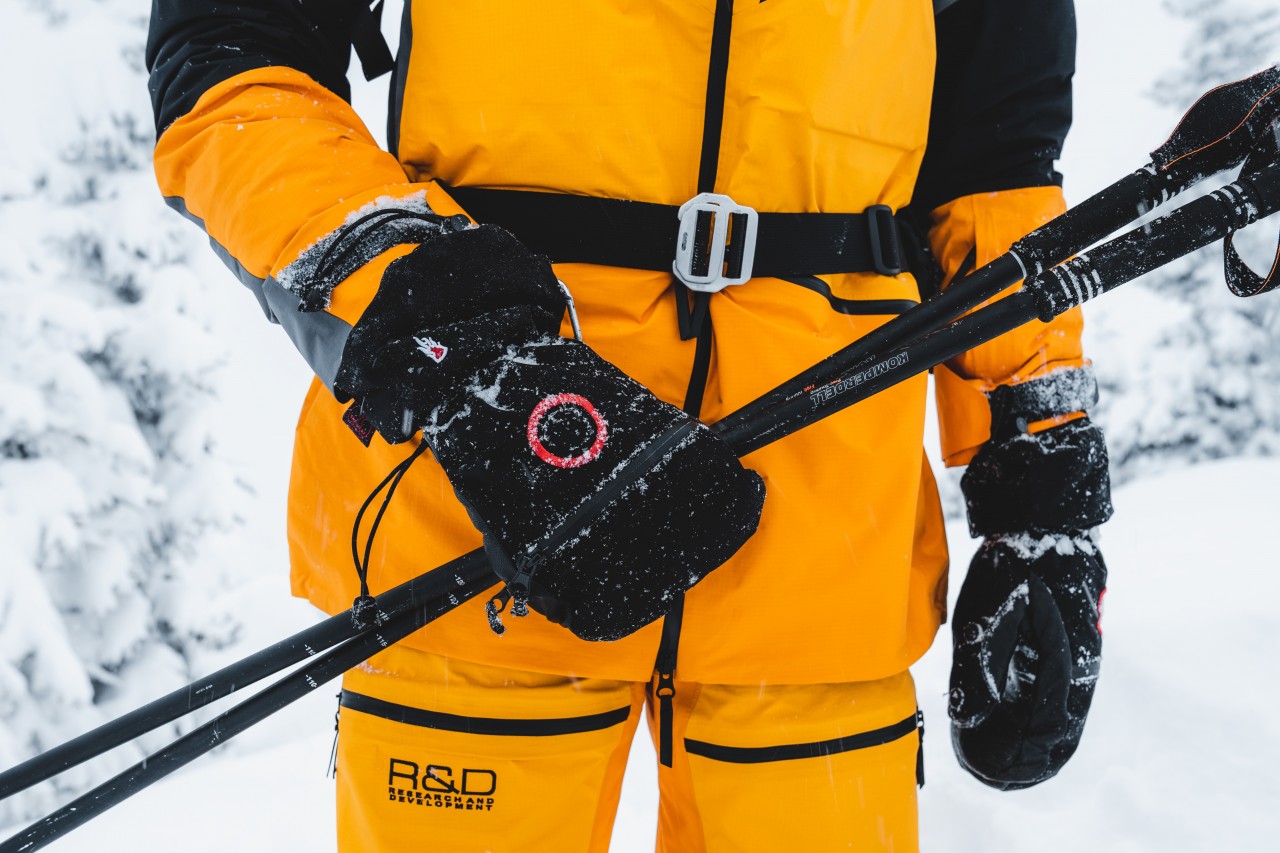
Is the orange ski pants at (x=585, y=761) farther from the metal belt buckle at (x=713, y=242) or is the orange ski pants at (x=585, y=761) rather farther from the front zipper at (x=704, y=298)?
the metal belt buckle at (x=713, y=242)

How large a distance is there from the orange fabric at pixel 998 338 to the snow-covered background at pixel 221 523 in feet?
6.16

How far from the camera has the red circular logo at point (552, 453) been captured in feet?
3.40

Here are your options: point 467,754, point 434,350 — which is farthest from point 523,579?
point 467,754

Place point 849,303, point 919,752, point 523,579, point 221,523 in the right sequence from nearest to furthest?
point 523,579 → point 849,303 → point 919,752 → point 221,523

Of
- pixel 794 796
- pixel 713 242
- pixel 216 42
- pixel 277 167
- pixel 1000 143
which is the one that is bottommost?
pixel 794 796

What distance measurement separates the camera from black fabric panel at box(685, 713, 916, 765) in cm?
138

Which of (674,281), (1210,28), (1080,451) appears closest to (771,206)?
(674,281)

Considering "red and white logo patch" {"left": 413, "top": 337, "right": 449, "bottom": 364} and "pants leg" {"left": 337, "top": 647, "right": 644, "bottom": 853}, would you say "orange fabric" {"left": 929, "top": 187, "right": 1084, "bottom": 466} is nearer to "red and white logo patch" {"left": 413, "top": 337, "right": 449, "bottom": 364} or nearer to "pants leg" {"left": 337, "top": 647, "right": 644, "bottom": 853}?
"pants leg" {"left": 337, "top": 647, "right": 644, "bottom": 853}

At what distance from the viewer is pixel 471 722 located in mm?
1284

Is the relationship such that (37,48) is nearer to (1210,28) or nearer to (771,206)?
(771,206)

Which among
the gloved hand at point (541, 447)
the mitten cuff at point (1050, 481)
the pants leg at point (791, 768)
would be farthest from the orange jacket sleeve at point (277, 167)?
the mitten cuff at point (1050, 481)

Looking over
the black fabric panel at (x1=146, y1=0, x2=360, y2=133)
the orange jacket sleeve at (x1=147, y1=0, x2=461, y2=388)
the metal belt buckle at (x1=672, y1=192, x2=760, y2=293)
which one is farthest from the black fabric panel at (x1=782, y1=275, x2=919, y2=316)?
the black fabric panel at (x1=146, y1=0, x2=360, y2=133)

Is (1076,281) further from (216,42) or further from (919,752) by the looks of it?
(216,42)

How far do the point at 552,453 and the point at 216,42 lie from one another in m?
0.93
